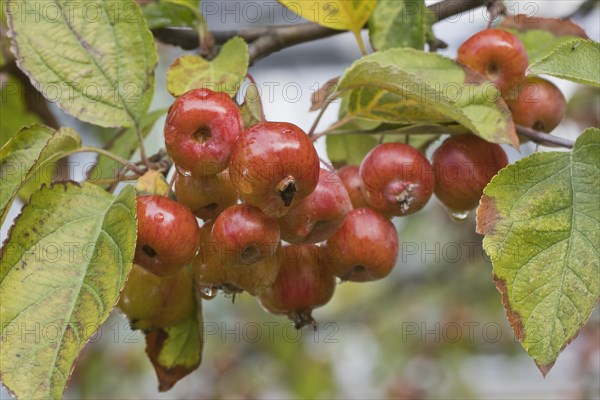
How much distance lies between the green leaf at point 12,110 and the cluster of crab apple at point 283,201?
692mm

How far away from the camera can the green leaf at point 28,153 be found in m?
1.02

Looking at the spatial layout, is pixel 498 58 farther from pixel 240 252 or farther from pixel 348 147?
pixel 240 252

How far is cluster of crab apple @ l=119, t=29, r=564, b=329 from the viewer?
0.96m

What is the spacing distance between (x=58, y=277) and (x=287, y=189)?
31 cm

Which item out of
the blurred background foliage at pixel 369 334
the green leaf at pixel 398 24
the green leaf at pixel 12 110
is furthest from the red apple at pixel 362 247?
the blurred background foliage at pixel 369 334

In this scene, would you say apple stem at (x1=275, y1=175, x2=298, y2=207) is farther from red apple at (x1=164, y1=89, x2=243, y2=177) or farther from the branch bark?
the branch bark

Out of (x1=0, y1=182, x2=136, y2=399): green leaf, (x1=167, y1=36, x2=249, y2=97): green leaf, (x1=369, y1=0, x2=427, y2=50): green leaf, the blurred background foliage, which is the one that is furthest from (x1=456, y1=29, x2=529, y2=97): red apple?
the blurred background foliage

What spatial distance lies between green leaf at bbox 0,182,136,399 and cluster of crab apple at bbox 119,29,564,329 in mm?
56

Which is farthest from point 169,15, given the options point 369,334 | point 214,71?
point 369,334

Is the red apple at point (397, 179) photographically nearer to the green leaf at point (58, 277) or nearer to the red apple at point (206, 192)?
the red apple at point (206, 192)

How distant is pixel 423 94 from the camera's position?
3.30 ft

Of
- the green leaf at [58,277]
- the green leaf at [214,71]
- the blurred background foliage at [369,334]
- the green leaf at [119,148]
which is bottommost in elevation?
the blurred background foliage at [369,334]

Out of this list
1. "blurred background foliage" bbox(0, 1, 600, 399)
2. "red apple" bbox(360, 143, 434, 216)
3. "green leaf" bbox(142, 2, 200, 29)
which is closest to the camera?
"red apple" bbox(360, 143, 434, 216)

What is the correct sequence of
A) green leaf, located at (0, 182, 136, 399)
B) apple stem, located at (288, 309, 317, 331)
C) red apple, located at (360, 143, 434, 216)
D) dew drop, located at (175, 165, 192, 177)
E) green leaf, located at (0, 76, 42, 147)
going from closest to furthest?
1. green leaf, located at (0, 182, 136, 399)
2. dew drop, located at (175, 165, 192, 177)
3. red apple, located at (360, 143, 434, 216)
4. apple stem, located at (288, 309, 317, 331)
5. green leaf, located at (0, 76, 42, 147)
